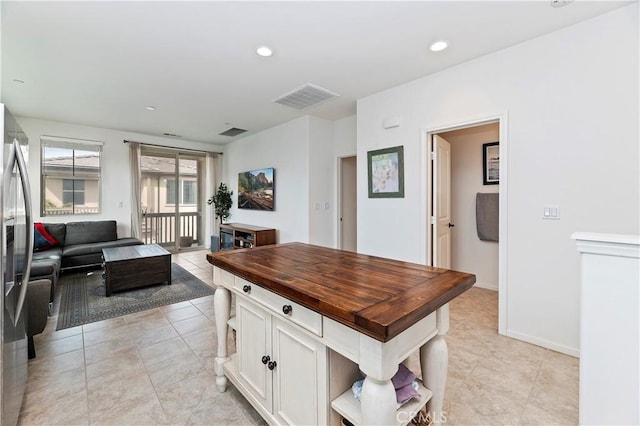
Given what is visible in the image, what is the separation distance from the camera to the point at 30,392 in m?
1.74

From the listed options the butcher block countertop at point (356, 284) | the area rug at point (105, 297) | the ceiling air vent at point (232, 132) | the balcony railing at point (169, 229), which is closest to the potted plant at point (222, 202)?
the balcony railing at point (169, 229)

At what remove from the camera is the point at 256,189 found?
568cm

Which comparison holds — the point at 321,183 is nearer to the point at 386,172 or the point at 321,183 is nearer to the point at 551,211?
the point at 386,172

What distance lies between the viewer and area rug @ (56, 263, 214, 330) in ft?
9.43

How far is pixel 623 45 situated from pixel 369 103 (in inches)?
88.0

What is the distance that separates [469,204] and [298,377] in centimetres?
362

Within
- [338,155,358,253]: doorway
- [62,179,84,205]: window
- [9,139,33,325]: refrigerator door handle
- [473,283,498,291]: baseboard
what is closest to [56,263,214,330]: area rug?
[9,139,33,325]: refrigerator door handle

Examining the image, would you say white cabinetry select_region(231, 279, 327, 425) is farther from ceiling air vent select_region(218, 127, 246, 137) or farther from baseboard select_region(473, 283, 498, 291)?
ceiling air vent select_region(218, 127, 246, 137)

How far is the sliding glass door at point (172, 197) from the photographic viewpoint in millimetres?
6188

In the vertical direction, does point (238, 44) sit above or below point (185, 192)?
above

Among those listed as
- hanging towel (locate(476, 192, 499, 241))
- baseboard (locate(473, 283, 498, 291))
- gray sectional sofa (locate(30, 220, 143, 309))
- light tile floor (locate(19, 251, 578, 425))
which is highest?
hanging towel (locate(476, 192, 499, 241))

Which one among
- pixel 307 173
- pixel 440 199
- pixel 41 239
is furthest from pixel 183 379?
pixel 41 239

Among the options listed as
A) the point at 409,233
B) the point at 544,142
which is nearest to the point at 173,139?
the point at 409,233

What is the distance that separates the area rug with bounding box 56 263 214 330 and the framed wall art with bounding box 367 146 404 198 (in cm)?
254
